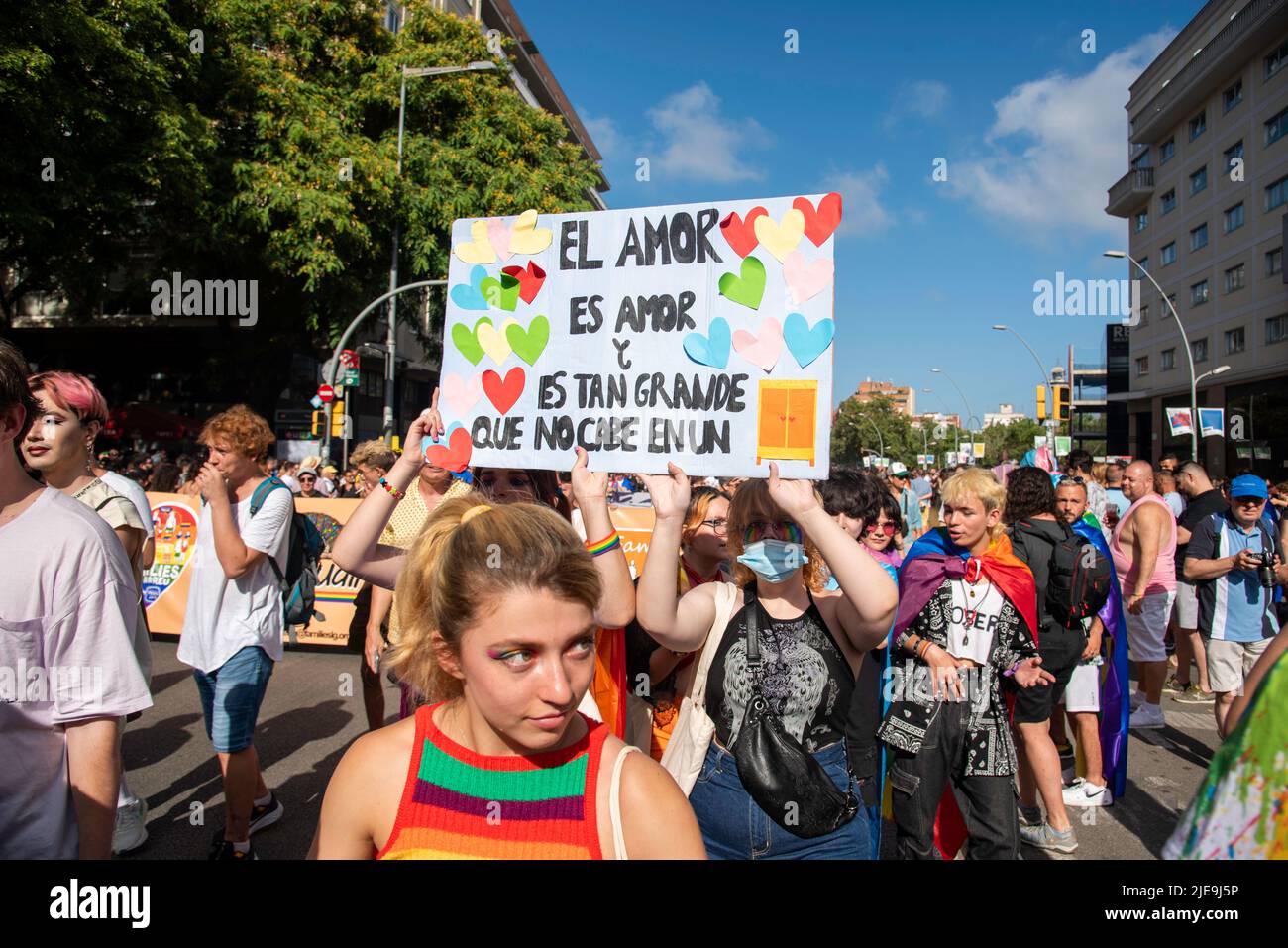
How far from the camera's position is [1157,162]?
43625 millimetres

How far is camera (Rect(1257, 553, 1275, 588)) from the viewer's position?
5.84 m

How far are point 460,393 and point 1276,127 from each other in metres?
41.7

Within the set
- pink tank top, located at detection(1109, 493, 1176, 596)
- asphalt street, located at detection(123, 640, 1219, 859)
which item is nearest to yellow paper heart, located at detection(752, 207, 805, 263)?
asphalt street, located at detection(123, 640, 1219, 859)

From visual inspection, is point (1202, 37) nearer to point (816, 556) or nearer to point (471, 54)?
point (471, 54)

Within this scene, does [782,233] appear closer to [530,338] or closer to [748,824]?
[530,338]

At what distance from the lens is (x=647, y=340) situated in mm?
2764

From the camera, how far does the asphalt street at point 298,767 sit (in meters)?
4.22

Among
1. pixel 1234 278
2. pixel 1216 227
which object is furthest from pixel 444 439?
pixel 1216 227

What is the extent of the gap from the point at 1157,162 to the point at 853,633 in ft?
170

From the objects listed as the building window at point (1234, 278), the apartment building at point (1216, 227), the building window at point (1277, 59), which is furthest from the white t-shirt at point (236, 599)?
the building window at point (1234, 278)

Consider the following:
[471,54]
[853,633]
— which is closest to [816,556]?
[853,633]

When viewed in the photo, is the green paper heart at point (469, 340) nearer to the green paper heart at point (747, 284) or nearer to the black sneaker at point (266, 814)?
the green paper heart at point (747, 284)

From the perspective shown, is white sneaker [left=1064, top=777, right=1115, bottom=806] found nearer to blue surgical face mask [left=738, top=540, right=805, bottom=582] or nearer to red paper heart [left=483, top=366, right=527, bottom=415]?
blue surgical face mask [left=738, top=540, right=805, bottom=582]

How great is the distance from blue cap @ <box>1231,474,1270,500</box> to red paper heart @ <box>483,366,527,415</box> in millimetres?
5817
